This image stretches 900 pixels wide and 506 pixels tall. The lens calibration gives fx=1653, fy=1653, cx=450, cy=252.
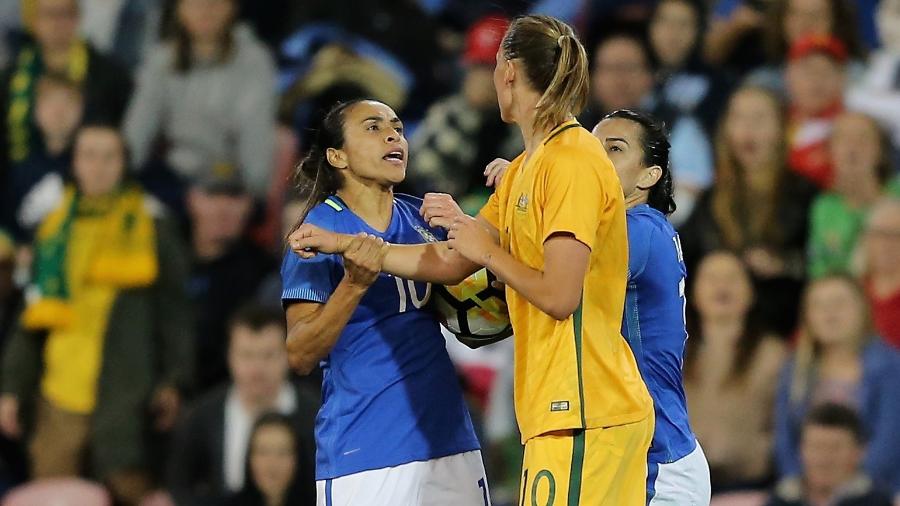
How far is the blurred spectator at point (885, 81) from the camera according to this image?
8.12 meters

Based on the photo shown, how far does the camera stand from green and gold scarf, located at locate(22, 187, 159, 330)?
27.9ft

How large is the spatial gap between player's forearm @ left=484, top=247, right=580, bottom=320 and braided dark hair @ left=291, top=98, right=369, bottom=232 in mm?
816

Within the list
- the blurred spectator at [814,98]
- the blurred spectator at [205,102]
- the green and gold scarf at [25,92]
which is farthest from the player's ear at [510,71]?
the green and gold scarf at [25,92]

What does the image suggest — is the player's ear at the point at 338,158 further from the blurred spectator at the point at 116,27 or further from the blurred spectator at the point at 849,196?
the blurred spectator at the point at 116,27

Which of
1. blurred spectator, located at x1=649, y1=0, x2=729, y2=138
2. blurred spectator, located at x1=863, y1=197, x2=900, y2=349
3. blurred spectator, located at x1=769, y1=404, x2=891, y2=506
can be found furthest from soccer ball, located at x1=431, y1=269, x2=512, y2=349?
blurred spectator, located at x1=649, y1=0, x2=729, y2=138

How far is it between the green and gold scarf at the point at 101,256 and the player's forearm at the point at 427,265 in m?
4.24

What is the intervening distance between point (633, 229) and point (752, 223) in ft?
11.7

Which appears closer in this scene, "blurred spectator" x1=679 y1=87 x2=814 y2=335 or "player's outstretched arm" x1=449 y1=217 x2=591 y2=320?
"player's outstretched arm" x1=449 y1=217 x2=591 y2=320

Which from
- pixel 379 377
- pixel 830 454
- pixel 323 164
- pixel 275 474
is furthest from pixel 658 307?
pixel 275 474

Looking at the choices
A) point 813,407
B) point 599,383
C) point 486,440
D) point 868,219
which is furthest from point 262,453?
point 599,383

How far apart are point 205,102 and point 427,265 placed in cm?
480

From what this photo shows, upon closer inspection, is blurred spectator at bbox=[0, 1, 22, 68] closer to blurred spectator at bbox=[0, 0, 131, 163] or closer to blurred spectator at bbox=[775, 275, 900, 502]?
blurred spectator at bbox=[0, 0, 131, 163]

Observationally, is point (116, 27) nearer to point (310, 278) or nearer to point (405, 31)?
point (405, 31)

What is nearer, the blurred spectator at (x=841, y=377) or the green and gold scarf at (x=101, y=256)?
the blurred spectator at (x=841, y=377)
